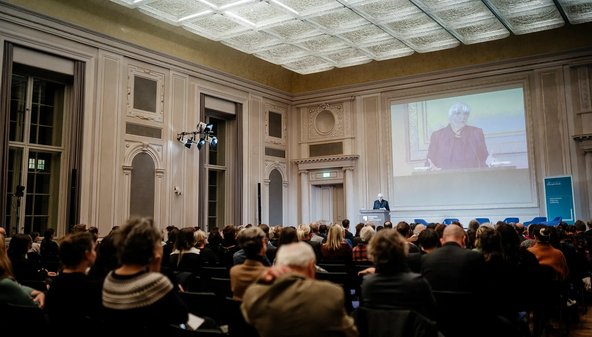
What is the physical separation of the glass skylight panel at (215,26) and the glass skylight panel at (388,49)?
357 cm

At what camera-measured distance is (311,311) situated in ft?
6.36

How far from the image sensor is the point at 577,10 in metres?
10.5

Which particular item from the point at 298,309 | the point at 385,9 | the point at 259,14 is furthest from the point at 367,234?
the point at 259,14

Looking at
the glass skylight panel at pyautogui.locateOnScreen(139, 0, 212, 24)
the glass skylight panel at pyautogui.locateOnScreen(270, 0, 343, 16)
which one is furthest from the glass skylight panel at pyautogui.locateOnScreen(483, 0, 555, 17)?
the glass skylight panel at pyautogui.locateOnScreen(139, 0, 212, 24)

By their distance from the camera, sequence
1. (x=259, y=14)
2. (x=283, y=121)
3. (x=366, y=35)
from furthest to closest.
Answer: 1. (x=283, y=121)
2. (x=366, y=35)
3. (x=259, y=14)

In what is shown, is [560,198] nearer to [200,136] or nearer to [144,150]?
[200,136]

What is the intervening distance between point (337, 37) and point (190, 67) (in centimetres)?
396

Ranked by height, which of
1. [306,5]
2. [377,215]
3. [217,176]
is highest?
[306,5]

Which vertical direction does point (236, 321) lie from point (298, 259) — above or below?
below

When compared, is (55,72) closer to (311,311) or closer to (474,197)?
(311,311)

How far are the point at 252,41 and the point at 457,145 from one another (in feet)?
21.0

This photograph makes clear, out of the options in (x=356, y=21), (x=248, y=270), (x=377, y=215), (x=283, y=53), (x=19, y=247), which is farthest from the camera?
(x=377, y=215)

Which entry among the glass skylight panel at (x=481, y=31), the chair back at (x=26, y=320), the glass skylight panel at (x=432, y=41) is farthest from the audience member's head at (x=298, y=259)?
the glass skylight panel at (x=432, y=41)

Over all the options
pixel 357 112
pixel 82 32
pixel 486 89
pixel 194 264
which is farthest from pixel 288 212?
pixel 194 264
